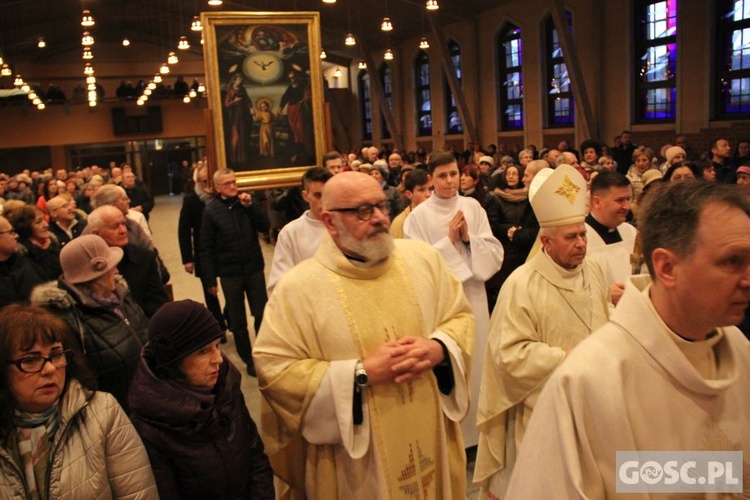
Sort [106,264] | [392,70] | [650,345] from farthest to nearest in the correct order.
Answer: [392,70]
[106,264]
[650,345]

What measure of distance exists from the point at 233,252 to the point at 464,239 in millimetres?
2378

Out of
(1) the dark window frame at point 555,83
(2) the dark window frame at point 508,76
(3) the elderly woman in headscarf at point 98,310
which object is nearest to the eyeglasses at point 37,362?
(3) the elderly woman in headscarf at point 98,310

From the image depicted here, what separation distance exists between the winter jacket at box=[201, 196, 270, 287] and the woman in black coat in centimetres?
359

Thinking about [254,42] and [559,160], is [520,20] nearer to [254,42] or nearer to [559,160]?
[559,160]

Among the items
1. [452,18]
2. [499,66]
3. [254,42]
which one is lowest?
[254,42]

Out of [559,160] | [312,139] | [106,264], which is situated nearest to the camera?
[106,264]

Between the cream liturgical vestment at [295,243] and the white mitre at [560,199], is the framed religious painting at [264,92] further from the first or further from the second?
the white mitre at [560,199]

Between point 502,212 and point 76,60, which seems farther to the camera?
point 76,60

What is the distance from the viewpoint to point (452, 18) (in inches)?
886

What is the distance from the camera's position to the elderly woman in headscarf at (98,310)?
3236 millimetres

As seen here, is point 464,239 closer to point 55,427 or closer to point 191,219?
point 55,427

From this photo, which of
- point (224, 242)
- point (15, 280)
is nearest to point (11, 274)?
point (15, 280)

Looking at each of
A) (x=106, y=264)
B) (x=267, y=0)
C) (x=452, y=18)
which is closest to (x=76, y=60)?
(x=267, y=0)

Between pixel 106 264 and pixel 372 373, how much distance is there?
1.46 metres
